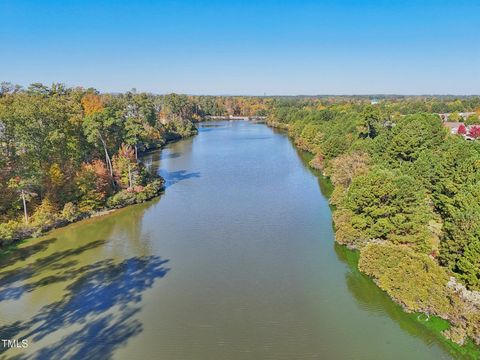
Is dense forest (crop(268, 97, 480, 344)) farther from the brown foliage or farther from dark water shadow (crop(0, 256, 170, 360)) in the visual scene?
the brown foliage

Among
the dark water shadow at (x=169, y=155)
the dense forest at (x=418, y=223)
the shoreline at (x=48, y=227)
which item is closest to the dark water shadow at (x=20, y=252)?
the shoreline at (x=48, y=227)

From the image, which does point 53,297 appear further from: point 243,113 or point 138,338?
point 243,113

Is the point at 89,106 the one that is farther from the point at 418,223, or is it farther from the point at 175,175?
the point at 418,223

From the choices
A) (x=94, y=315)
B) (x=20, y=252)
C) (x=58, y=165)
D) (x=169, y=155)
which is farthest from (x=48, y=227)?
(x=169, y=155)

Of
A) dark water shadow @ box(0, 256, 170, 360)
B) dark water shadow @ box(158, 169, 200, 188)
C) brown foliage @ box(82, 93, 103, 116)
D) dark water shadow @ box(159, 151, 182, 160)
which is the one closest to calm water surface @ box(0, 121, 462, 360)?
dark water shadow @ box(0, 256, 170, 360)

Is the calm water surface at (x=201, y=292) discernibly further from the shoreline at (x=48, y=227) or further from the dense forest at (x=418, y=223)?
the dense forest at (x=418, y=223)

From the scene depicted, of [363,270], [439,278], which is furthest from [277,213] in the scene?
[439,278]

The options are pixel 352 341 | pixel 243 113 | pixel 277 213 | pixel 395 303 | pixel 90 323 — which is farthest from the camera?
pixel 243 113
